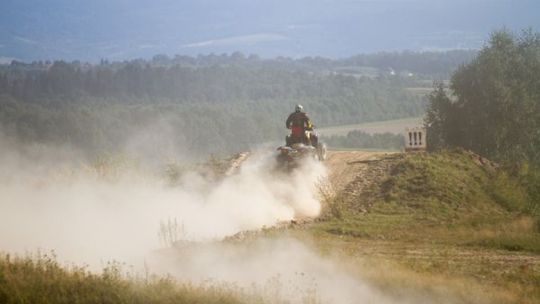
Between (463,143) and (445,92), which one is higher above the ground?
(445,92)

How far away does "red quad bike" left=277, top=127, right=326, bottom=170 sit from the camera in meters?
32.7

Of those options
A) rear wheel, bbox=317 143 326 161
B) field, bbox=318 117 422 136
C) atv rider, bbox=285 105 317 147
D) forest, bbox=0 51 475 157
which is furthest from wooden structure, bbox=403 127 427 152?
field, bbox=318 117 422 136

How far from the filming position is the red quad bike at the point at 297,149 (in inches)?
1286

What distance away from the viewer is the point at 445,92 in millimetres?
59438

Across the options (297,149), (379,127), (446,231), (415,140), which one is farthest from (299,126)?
(379,127)

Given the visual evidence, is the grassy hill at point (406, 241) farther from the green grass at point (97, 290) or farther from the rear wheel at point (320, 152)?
the rear wheel at point (320, 152)

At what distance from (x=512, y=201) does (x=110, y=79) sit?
108199 mm

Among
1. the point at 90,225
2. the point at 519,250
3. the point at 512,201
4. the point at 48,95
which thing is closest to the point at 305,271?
the point at 519,250

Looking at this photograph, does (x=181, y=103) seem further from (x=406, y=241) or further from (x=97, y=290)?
(x=97, y=290)

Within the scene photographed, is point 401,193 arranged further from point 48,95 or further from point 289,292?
point 48,95

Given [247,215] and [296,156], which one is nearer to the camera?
[247,215]

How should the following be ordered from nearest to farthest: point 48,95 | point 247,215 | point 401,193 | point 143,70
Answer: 1. point 247,215
2. point 401,193
3. point 48,95
4. point 143,70

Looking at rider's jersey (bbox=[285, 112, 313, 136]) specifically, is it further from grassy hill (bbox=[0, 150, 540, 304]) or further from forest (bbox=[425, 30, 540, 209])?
forest (bbox=[425, 30, 540, 209])

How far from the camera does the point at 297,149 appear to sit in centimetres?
3288
